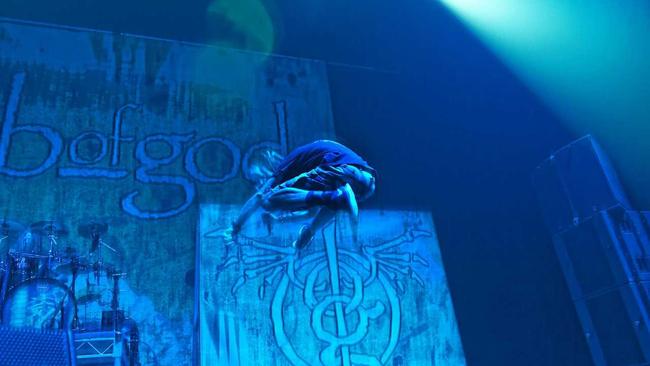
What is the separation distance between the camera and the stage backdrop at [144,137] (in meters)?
6.59

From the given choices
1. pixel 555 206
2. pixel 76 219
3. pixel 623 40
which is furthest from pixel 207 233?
pixel 623 40

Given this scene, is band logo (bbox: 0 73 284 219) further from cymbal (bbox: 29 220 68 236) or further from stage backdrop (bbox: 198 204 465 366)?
cymbal (bbox: 29 220 68 236)

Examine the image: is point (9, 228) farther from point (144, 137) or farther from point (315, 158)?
point (315, 158)

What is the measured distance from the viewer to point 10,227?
21.1 feet

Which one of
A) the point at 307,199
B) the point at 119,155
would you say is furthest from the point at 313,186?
the point at 119,155

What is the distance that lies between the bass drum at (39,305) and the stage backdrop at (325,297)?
1411mm

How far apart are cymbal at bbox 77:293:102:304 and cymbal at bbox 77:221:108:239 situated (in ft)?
2.30

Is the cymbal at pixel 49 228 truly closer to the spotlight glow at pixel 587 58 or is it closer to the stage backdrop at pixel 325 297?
the stage backdrop at pixel 325 297

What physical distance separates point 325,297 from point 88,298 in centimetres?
268

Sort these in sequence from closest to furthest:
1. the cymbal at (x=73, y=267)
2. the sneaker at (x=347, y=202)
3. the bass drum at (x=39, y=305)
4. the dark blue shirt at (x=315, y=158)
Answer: the sneaker at (x=347, y=202)
the dark blue shirt at (x=315, y=158)
the bass drum at (x=39, y=305)
the cymbal at (x=73, y=267)

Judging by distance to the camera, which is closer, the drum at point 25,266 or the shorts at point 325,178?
the shorts at point 325,178

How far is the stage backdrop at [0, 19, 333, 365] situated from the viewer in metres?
6.59

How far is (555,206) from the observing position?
8.07 meters

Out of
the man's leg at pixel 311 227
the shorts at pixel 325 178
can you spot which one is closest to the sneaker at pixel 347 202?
the man's leg at pixel 311 227
